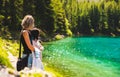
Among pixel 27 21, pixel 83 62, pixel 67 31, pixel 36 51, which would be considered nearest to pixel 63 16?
pixel 67 31

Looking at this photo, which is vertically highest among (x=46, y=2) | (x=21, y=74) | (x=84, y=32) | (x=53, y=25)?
(x=21, y=74)

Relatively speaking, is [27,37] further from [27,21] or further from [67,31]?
[67,31]

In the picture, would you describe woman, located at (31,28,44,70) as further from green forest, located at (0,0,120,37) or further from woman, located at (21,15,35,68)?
green forest, located at (0,0,120,37)

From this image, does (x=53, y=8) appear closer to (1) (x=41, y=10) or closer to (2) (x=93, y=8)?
(1) (x=41, y=10)

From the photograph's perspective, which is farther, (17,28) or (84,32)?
(84,32)

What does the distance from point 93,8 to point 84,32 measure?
670 inches

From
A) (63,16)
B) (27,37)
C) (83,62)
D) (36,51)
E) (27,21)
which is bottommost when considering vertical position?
(63,16)

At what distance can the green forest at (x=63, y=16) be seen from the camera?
86000 mm

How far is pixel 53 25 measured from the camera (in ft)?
325

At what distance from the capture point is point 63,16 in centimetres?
11075

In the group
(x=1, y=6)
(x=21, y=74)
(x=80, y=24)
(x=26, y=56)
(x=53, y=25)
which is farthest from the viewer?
(x=80, y=24)

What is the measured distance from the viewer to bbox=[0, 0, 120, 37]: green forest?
86.0 meters

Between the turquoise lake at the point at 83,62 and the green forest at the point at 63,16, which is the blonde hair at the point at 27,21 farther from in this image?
the green forest at the point at 63,16

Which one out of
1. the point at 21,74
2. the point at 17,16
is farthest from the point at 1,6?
the point at 21,74
